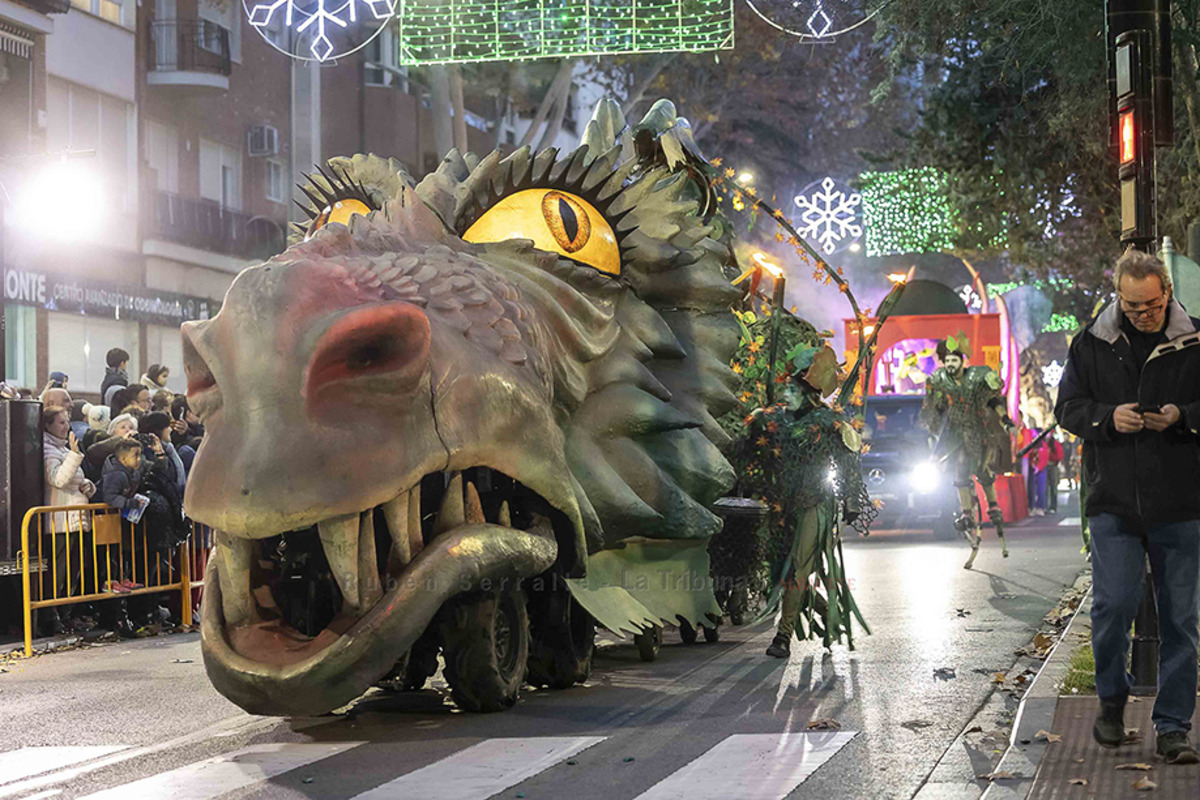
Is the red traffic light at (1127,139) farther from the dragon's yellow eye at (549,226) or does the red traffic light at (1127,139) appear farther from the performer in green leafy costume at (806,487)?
the performer in green leafy costume at (806,487)

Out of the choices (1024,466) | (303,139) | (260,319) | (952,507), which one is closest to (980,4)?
(952,507)

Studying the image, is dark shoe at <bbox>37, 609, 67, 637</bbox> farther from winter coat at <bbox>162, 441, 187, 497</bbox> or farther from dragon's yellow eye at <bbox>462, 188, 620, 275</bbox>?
dragon's yellow eye at <bbox>462, 188, 620, 275</bbox>

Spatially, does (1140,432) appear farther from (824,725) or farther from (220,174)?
(220,174)

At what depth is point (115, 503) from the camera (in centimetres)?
1387

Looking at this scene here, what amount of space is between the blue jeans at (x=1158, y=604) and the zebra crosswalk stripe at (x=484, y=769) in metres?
2.20

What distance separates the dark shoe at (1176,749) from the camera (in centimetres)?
694

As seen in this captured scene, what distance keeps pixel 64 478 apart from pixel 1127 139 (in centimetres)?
841

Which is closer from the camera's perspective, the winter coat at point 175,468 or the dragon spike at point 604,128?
the dragon spike at point 604,128

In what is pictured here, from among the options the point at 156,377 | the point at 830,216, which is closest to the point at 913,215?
the point at 830,216

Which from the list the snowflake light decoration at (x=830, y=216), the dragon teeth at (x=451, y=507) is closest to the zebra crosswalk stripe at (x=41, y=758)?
the dragon teeth at (x=451, y=507)

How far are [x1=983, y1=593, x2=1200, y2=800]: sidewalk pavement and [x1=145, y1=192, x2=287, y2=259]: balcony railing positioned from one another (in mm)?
21006

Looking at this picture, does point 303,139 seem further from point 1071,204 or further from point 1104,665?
point 1104,665

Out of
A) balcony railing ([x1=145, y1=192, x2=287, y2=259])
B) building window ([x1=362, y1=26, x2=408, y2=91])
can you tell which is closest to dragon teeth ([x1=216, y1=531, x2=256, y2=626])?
balcony railing ([x1=145, y1=192, x2=287, y2=259])

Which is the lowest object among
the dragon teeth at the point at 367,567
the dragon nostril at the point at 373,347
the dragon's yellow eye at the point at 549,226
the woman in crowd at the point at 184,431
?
the dragon teeth at the point at 367,567
